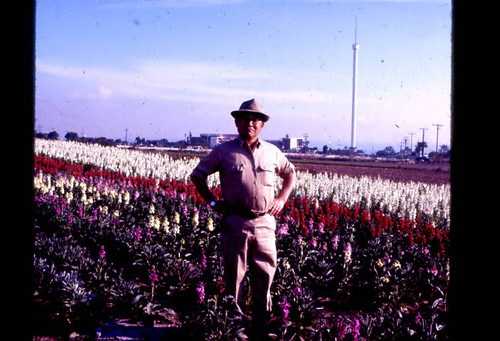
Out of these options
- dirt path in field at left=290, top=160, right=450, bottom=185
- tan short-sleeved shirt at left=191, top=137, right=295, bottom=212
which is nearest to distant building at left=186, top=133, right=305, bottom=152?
dirt path in field at left=290, top=160, right=450, bottom=185

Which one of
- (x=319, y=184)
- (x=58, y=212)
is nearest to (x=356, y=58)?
(x=319, y=184)

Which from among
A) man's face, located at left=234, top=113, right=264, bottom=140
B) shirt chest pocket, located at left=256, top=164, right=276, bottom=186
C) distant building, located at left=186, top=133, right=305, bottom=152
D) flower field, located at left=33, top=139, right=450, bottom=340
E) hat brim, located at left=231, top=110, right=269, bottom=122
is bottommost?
flower field, located at left=33, top=139, right=450, bottom=340

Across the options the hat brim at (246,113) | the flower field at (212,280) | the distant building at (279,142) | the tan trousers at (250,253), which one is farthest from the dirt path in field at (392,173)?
the distant building at (279,142)

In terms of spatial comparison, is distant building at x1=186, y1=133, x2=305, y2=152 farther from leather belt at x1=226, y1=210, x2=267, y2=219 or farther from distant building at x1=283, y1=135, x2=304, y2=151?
leather belt at x1=226, y1=210, x2=267, y2=219

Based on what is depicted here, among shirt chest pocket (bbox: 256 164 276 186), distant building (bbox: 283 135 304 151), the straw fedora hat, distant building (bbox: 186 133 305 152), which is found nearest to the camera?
the straw fedora hat

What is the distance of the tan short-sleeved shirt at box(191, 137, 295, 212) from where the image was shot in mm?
3949

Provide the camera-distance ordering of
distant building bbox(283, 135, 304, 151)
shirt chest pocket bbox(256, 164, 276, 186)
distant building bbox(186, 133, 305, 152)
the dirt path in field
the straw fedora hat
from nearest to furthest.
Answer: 1. the straw fedora hat
2. shirt chest pocket bbox(256, 164, 276, 186)
3. the dirt path in field
4. distant building bbox(186, 133, 305, 152)
5. distant building bbox(283, 135, 304, 151)

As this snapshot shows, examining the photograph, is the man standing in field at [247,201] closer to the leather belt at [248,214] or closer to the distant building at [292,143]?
the leather belt at [248,214]

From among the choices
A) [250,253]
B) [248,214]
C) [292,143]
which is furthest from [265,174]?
[292,143]

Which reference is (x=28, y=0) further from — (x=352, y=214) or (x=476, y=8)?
(x=352, y=214)

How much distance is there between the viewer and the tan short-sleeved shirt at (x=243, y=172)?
3.95 metres

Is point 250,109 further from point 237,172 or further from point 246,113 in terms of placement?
point 237,172

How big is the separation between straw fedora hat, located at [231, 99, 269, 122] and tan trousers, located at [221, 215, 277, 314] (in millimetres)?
1014

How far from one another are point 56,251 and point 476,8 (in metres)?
6.32
